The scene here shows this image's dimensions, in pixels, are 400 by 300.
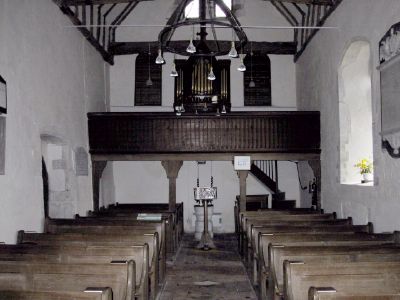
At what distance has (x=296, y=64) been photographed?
13500 mm

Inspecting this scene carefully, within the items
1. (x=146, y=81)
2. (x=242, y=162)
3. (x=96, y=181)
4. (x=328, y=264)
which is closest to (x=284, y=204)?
(x=242, y=162)

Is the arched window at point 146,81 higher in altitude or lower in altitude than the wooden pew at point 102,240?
higher

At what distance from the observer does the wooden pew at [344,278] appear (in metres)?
3.50

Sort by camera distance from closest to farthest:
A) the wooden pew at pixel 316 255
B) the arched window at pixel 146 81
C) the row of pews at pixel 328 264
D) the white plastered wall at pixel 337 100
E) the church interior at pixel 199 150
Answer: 1. the row of pews at pixel 328 264
2. the wooden pew at pixel 316 255
3. the church interior at pixel 199 150
4. the white plastered wall at pixel 337 100
5. the arched window at pixel 146 81

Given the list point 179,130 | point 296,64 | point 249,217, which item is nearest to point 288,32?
point 296,64

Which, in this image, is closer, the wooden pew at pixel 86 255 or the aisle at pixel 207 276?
the wooden pew at pixel 86 255

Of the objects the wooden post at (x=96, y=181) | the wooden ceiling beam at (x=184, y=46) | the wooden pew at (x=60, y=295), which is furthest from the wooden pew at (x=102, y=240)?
the wooden ceiling beam at (x=184, y=46)

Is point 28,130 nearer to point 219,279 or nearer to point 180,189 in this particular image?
point 219,279

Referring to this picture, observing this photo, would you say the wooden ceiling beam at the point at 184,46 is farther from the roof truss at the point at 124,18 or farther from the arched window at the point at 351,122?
the arched window at the point at 351,122

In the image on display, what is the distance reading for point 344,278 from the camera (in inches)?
138

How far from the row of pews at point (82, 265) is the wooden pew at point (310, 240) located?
1.38 metres

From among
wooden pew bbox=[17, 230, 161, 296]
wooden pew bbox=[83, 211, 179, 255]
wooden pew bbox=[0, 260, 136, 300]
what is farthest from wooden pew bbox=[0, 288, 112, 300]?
wooden pew bbox=[83, 211, 179, 255]

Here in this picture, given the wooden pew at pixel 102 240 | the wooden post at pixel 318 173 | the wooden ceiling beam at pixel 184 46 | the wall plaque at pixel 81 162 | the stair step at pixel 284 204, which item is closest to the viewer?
the wooden pew at pixel 102 240

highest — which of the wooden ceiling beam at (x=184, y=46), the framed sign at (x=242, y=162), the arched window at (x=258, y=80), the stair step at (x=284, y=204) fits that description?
the wooden ceiling beam at (x=184, y=46)
